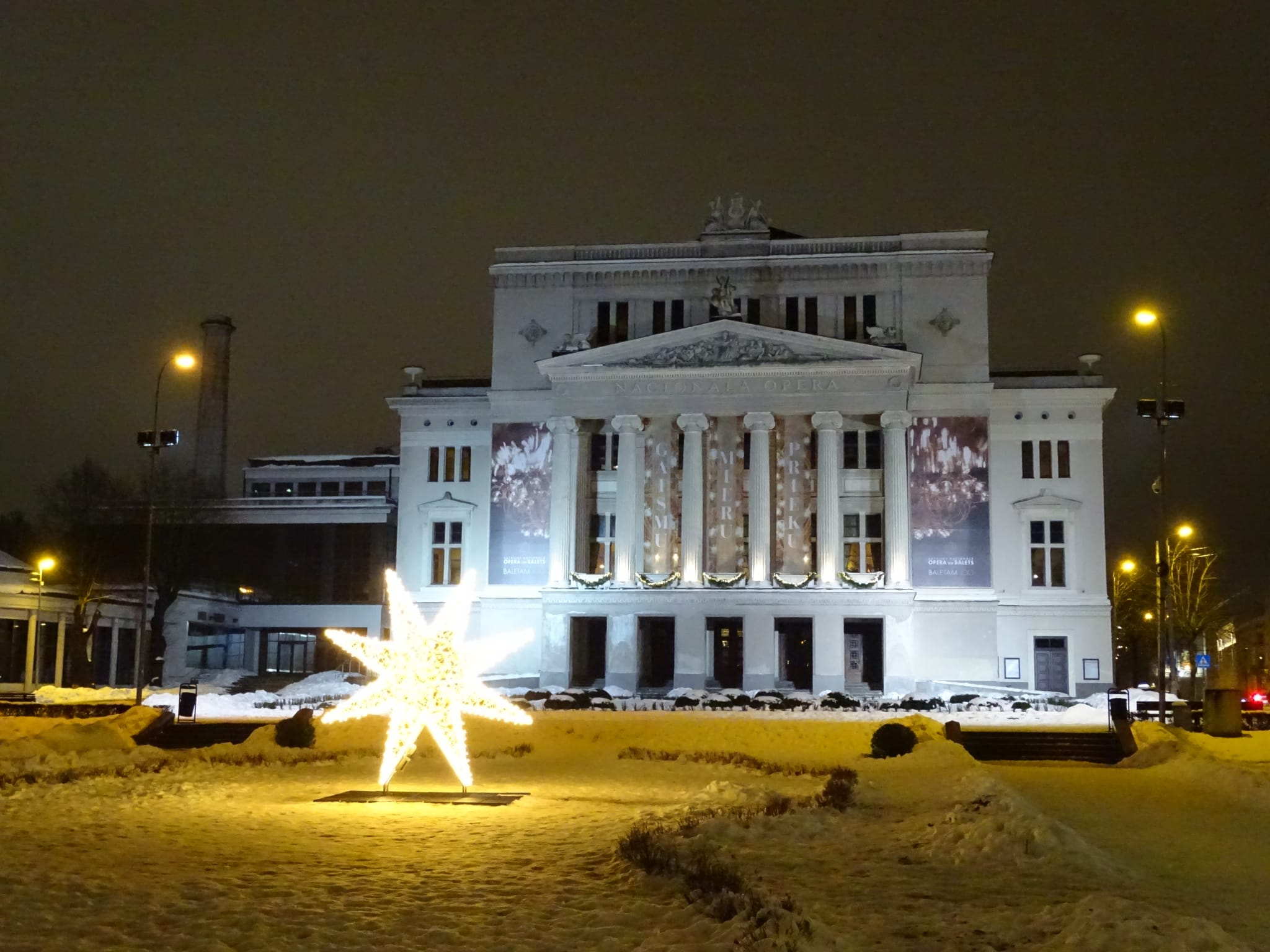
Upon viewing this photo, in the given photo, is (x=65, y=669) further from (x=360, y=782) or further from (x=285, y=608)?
(x=360, y=782)

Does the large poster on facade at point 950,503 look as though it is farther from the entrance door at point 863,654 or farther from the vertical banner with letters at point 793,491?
the entrance door at point 863,654

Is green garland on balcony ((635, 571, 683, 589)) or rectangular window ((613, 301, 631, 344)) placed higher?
rectangular window ((613, 301, 631, 344))

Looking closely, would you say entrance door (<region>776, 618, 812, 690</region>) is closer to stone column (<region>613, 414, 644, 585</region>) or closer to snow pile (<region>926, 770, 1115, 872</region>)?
stone column (<region>613, 414, 644, 585</region>)

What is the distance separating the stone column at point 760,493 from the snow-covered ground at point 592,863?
102ft

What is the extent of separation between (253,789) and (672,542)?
130 ft

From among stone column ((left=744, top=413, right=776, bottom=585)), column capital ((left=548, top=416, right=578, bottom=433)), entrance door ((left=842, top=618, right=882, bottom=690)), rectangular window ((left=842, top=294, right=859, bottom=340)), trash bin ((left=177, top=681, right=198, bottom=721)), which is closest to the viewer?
trash bin ((left=177, top=681, right=198, bottom=721))

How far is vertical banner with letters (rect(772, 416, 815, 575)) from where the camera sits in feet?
203

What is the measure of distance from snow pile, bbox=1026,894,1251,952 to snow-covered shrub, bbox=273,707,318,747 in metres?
24.3

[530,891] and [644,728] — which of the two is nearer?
[530,891]

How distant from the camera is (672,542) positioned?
62.8 metres

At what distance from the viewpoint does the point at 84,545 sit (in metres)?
69.8

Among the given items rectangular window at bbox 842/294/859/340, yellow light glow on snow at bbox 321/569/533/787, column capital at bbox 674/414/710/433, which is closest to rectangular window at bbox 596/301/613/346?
column capital at bbox 674/414/710/433

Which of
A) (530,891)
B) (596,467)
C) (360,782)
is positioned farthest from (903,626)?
(530,891)

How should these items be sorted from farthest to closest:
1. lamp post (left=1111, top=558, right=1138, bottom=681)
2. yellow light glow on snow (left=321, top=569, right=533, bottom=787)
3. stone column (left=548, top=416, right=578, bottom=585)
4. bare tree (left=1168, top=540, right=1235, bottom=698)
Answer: lamp post (left=1111, top=558, right=1138, bottom=681), bare tree (left=1168, top=540, right=1235, bottom=698), stone column (left=548, top=416, right=578, bottom=585), yellow light glow on snow (left=321, top=569, right=533, bottom=787)
